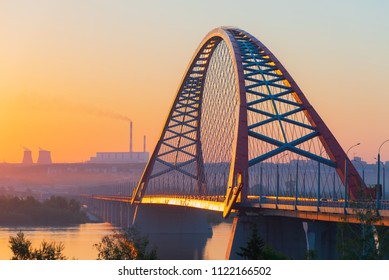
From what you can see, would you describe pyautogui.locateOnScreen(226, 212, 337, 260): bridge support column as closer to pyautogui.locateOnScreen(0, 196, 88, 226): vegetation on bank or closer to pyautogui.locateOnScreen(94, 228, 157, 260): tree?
pyautogui.locateOnScreen(94, 228, 157, 260): tree

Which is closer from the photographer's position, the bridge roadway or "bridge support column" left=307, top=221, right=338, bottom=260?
the bridge roadway

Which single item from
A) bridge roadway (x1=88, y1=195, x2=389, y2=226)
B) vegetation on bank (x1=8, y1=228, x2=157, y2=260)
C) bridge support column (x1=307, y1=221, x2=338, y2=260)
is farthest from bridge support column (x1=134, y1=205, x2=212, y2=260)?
vegetation on bank (x1=8, y1=228, x2=157, y2=260)

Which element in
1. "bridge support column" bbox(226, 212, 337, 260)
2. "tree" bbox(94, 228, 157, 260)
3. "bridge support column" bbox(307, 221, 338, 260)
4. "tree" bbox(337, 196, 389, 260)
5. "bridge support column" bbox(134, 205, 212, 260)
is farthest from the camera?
"bridge support column" bbox(134, 205, 212, 260)

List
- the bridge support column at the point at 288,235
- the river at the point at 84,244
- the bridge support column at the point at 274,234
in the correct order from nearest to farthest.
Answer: the bridge support column at the point at 288,235
the bridge support column at the point at 274,234
the river at the point at 84,244

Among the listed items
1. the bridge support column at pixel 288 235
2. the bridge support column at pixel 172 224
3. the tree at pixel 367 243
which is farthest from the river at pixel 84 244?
the tree at pixel 367 243

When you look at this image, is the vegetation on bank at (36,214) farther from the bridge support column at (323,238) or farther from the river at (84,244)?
the bridge support column at (323,238)

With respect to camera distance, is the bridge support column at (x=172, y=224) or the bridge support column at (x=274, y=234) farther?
the bridge support column at (x=172, y=224)

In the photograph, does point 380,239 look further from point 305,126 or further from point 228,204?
point 305,126

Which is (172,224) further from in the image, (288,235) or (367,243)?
(367,243)
